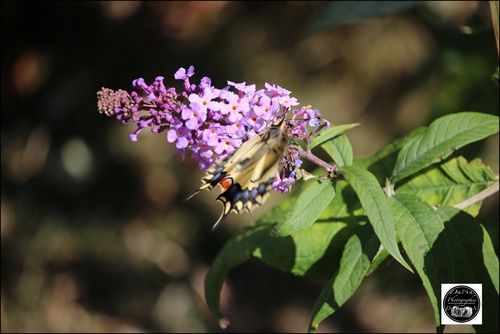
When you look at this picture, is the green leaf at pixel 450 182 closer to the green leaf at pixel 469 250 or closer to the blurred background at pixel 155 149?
the green leaf at pixel 469 250

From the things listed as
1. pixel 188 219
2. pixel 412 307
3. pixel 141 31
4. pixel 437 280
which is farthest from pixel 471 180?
pixel 141 31

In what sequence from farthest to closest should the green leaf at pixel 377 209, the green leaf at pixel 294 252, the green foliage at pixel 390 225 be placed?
the green leaf at pixel 294 252 → the green foliage at pixel 390 225 → the green leaf at pixel 377 209

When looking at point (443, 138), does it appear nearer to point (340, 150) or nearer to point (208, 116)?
point (340, 150)

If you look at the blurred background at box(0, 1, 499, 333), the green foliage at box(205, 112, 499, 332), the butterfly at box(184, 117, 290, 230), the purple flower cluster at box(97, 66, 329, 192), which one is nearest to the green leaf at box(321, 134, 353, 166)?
the green foliage at box(205, 112, 499, 332)

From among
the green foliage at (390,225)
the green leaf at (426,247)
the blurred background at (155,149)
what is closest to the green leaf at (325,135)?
the green foliage at (390,225)

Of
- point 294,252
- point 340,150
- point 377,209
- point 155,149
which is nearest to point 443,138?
point 340,150

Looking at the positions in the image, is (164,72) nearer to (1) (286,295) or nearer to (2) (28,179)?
(2) (28,179)

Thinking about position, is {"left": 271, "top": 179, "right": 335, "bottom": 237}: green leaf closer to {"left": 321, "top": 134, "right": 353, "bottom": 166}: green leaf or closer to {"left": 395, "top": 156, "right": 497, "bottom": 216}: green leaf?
{"left": 321, "top": 134, "right": 353, "bottom": 166}: green leaf
